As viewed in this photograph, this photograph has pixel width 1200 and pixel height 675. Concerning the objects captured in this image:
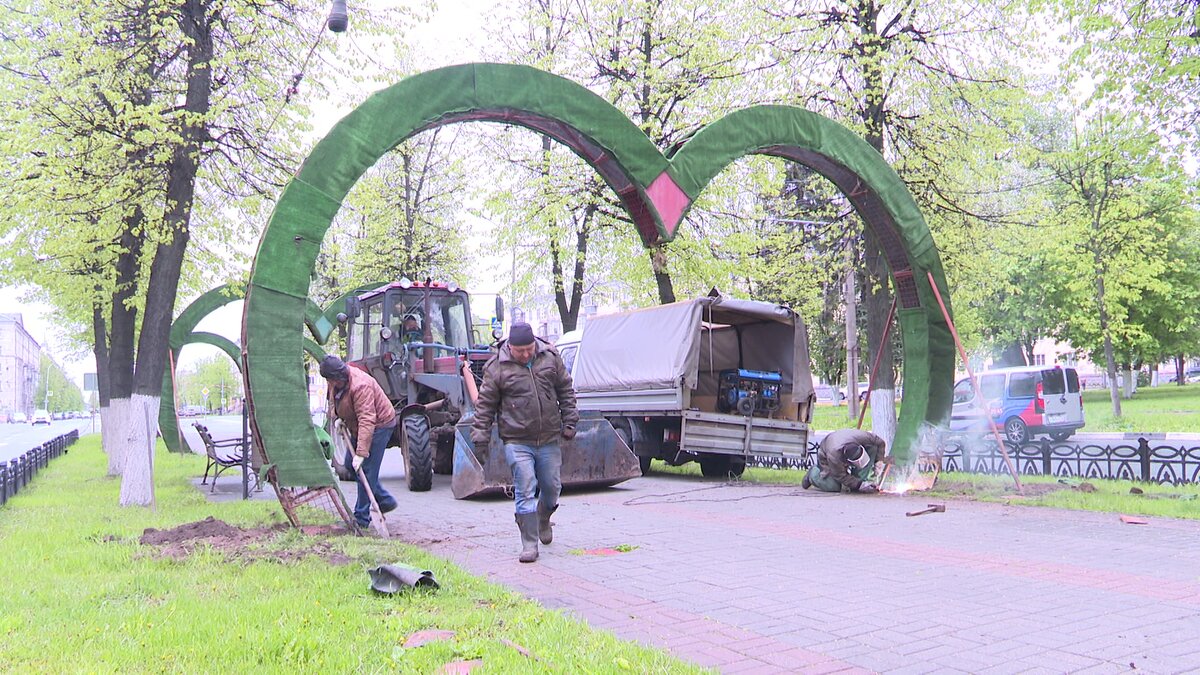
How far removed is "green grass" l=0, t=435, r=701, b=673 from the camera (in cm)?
412

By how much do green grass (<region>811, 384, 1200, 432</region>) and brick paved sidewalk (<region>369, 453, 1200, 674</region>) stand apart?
40.7 ft

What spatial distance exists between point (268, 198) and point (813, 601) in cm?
990

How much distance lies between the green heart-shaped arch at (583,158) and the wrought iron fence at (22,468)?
652cm

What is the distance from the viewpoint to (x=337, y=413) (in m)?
8.56

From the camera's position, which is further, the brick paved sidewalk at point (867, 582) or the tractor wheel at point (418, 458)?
the tractor wheel at point (418, 458)

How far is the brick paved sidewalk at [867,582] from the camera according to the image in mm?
4367

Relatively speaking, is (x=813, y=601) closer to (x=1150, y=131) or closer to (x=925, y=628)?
(x=925, y=628)

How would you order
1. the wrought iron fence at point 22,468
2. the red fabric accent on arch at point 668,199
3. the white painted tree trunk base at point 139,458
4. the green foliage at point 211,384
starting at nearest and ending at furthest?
1. the red fabric accent on arch at point 668,199
2. the white painted tree trunk base at point 139,458
3. the wrought iron fence at point 22,468
4. the green foliage at point 211,384

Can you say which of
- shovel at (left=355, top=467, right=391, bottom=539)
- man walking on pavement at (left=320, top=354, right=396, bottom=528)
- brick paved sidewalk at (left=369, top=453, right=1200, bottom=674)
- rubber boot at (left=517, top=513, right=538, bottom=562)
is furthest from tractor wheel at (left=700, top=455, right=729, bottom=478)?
rubber boot at (left=517, top=513, right=538, bottom=562)

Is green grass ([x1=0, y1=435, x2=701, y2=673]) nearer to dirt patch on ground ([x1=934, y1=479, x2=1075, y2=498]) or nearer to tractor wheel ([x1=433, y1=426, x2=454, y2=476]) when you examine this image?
tractor wheel ([x1=433, y1=426, x2=454, y2=476])

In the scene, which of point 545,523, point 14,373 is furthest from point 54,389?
point 545,523

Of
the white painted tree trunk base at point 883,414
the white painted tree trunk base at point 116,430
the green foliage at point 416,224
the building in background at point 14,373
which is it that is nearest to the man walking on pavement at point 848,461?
the white painted tree trunk base at point 883,414

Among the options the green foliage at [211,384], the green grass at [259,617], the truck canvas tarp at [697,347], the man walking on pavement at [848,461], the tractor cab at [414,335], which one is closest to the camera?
the green grass at [259,617]

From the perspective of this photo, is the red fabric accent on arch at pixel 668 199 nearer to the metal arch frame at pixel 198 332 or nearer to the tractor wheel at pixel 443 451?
the tractor wheel at pixel 443 451
